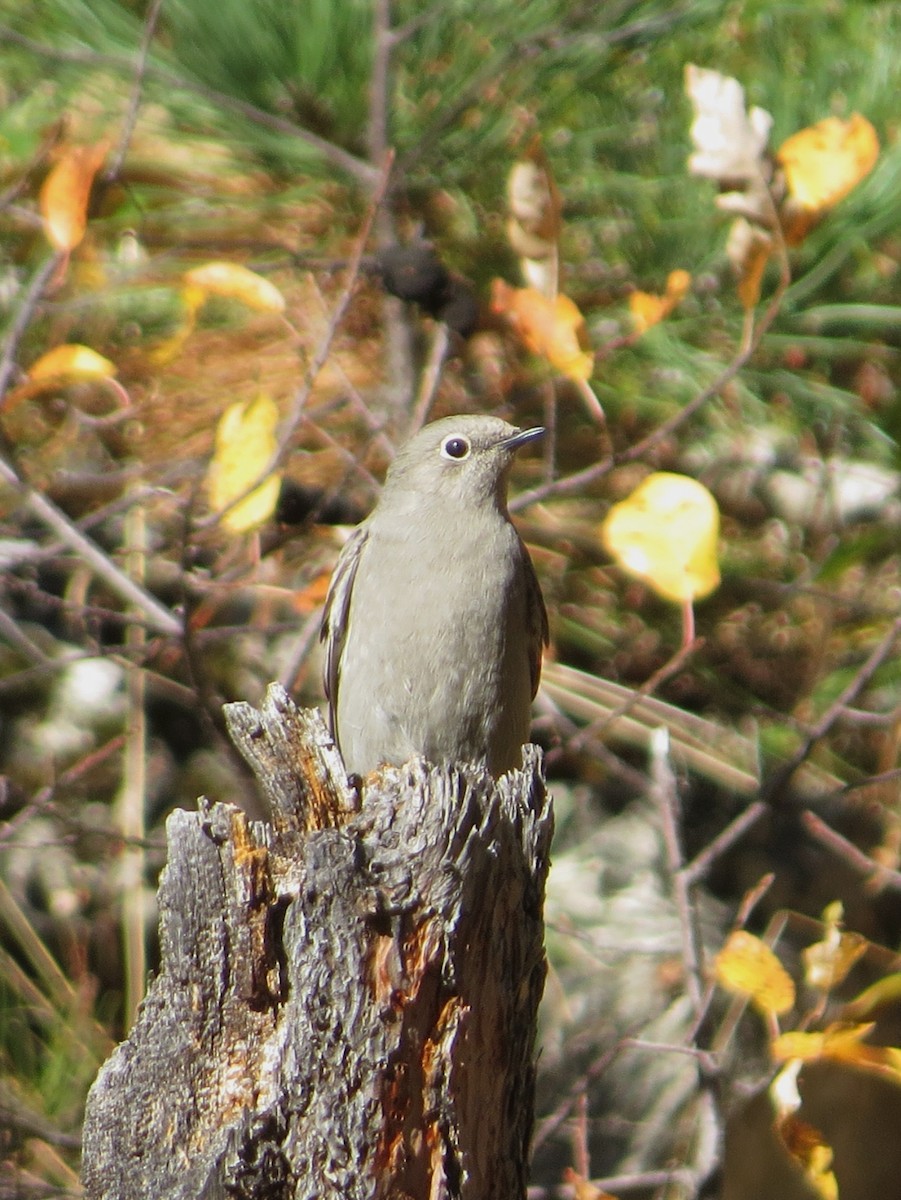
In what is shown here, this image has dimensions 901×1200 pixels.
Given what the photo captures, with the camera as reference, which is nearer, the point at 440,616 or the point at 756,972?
the point at 756,972

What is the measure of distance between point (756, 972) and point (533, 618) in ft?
3.99

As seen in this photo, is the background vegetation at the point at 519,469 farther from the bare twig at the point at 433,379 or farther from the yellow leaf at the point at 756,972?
the yellow leaf at the point at 756,972

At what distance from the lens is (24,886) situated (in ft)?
18.4

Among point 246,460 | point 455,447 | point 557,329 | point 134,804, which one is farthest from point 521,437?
point 134,804

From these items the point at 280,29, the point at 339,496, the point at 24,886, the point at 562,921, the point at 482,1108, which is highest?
the point at 280,29

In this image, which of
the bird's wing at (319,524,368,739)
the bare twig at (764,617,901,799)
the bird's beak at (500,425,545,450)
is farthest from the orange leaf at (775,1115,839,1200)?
the bird's beak at (500,425,545,450)

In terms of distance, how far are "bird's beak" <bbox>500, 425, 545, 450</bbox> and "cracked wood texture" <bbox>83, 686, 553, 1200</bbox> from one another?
1.65 m

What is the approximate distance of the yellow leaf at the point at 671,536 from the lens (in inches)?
145

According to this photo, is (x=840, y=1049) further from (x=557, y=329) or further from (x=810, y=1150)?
(x=557, y=329)

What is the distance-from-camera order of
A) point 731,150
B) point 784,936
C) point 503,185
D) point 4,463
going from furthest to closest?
point 784,936, point 503,185, point 4,463, point 731,150

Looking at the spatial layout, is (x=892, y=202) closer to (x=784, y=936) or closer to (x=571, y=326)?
(x=571, y=326)

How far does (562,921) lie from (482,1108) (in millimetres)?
2191

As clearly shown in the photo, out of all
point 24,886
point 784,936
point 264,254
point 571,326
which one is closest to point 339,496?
point 264,254

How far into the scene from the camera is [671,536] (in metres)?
3.71
